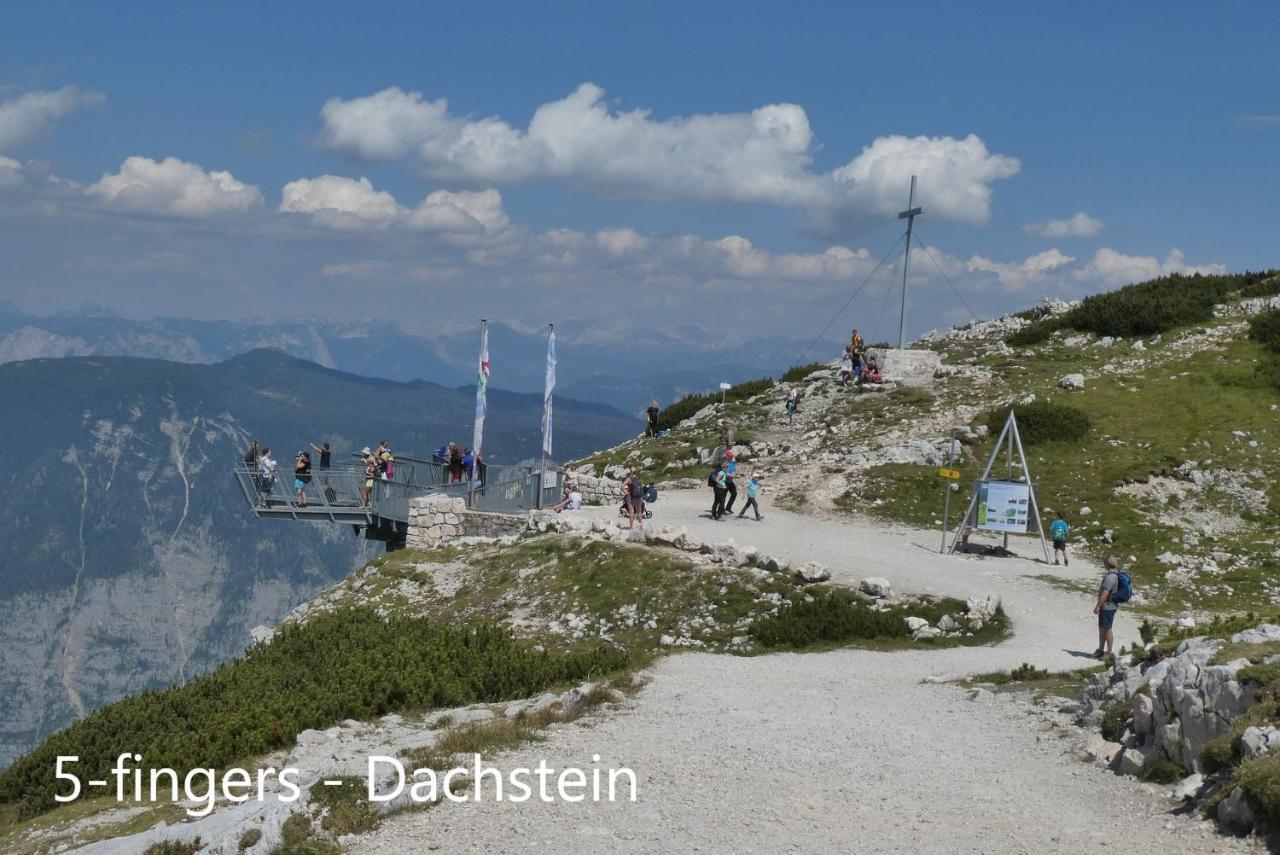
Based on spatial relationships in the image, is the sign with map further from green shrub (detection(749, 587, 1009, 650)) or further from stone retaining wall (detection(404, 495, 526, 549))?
stone retaining wall (detection(404, 495, 526, 549))

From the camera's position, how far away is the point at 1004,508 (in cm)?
3038

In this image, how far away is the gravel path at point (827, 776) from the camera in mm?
11570

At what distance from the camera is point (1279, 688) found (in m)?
12.3

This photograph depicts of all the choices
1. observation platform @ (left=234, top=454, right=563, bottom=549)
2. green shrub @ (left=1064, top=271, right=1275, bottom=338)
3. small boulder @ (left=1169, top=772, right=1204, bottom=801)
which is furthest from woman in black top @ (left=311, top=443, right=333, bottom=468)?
green shrub @ (left=1064, top=271, right=1275, bottom=338)

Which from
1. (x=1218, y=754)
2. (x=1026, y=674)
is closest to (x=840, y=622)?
(x=1026, y=674)

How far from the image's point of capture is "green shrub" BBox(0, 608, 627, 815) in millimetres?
16516

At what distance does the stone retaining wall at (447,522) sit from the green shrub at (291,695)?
12.7 meters

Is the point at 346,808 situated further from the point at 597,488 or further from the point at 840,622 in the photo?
the point at 597,488

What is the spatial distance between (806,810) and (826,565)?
1560cm

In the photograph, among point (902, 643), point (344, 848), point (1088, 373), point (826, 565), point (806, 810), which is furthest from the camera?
point (1088, 373)

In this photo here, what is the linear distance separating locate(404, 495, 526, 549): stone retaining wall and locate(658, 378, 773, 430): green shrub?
1863cm

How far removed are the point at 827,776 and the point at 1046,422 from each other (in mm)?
28913

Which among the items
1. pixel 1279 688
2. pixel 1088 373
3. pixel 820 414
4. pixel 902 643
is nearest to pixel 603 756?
pixel 1279 688

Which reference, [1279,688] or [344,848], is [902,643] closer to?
[1279,688]
